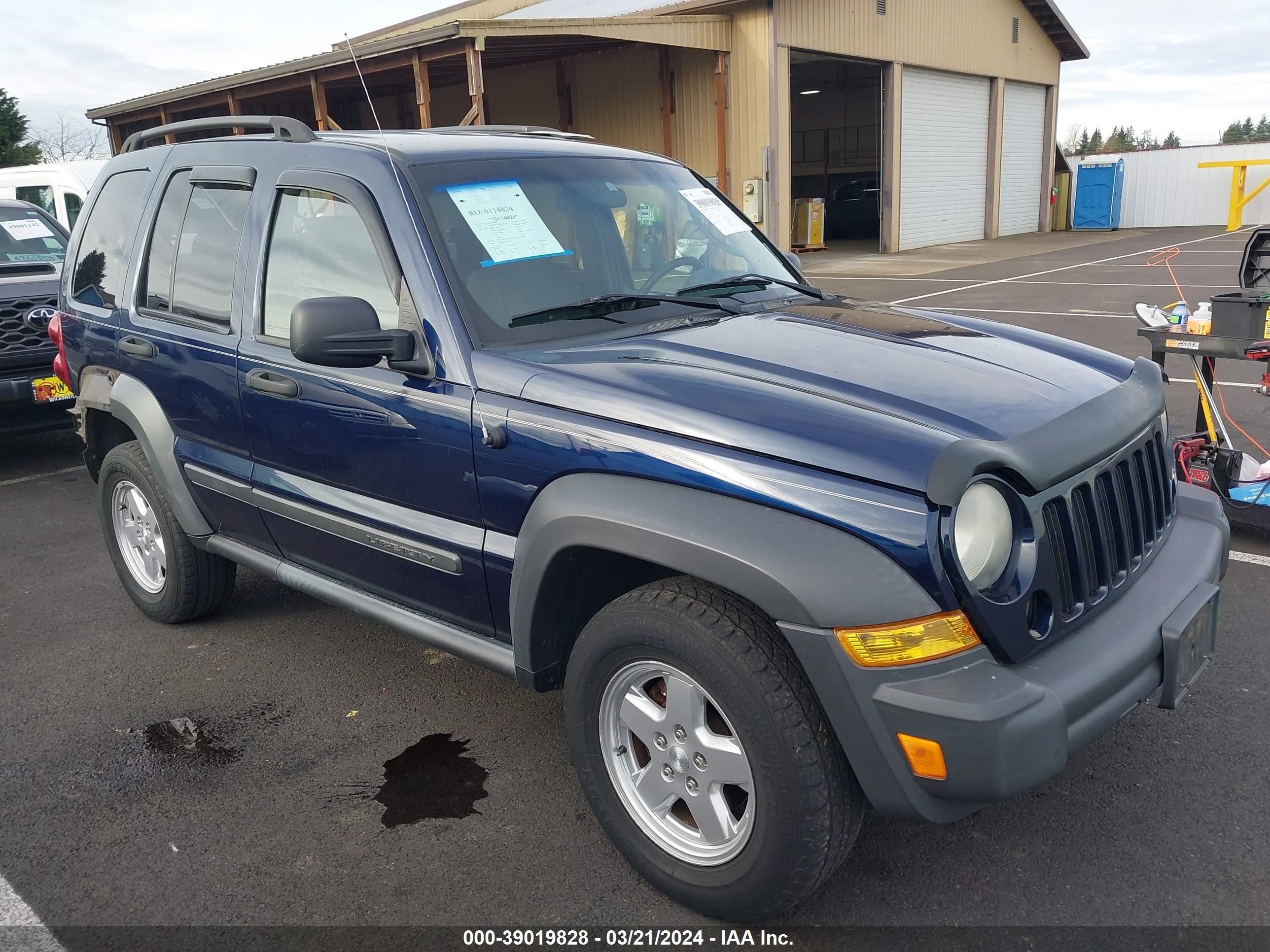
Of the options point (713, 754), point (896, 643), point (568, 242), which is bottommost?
point (713, 754)

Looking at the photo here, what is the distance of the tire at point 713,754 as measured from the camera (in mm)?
2219

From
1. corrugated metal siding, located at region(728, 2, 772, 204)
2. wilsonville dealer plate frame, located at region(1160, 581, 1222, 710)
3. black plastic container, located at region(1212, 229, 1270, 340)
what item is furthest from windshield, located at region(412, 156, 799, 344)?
corrugated metal siding, located at region(728, 2, 772, 204)

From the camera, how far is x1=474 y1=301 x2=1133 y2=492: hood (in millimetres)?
2256

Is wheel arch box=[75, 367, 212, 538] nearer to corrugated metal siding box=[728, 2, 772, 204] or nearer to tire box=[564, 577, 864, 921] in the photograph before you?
tire box=[564, 577, 864, 921]

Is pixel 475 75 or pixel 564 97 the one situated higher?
pixel 564 97

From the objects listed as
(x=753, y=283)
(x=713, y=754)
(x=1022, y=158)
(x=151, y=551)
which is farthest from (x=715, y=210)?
(x=1022, y=158)

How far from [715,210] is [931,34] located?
76.3 ft

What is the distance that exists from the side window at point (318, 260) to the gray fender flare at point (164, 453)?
837mm

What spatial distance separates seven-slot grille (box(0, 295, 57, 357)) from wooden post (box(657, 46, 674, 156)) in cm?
1609

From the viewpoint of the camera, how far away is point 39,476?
7.21 meters

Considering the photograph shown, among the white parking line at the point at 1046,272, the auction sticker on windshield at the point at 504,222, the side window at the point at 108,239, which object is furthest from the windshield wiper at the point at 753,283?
the white parking line at the point at 1046,272

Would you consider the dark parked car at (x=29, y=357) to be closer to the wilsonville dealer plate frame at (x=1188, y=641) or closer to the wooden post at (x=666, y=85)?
the wilsonville dealer plate frame at (x=1188, y=641)

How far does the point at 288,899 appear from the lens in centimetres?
268

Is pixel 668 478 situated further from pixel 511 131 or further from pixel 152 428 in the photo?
pixel 152 428
